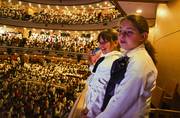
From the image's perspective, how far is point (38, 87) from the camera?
27688mm

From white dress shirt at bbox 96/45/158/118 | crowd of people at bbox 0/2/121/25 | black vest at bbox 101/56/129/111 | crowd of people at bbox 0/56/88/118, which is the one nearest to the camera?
white dress shirt at bbox 96/45/158/118

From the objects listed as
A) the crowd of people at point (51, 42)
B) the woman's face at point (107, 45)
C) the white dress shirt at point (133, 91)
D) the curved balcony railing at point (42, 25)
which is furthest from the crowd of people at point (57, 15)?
the white dress shirt at point (133, 91)

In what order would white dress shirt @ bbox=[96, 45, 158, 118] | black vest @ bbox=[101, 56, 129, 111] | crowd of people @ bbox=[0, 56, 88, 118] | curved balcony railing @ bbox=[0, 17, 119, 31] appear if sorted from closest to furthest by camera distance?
1. white dress shirt @ bbox=[96, 45, 158, 118]
2. black vest @ bbox=[101, 56, 129, 111]
3. crowd of people @ bbox=[0, 56, 88, 118]
4. curved balcony railing @ bbox=[0, 17, 119, 31]

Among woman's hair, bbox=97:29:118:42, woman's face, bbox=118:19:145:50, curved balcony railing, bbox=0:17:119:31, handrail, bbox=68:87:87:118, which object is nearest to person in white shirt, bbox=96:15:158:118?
woman's face, bbox=118:19:145:50

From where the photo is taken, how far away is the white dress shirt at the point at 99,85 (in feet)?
9.22

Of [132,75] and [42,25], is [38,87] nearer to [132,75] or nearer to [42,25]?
[42,25]

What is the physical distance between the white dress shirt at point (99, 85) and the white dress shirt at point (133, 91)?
0.58m

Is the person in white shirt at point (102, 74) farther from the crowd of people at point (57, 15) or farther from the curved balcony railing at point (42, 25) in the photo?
the curved balcony railing at point (42, 25)

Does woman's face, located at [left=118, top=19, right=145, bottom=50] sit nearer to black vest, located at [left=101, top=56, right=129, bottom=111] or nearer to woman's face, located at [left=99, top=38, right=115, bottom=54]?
black vest, located at [left=101, top=56, right=129, bottom=111]

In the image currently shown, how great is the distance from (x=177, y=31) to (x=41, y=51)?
2699 centimetres

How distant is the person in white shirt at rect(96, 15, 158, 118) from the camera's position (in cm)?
214

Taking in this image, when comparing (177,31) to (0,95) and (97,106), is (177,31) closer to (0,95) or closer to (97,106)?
(97,106)

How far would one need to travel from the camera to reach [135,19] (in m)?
2.34

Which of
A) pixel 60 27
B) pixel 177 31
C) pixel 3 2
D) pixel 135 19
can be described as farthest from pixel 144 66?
pixel 3 2
